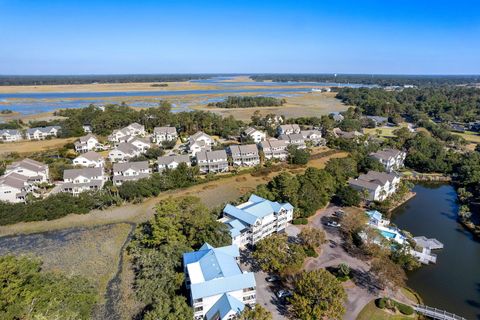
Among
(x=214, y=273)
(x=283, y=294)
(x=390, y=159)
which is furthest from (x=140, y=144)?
(x=390, y=159)

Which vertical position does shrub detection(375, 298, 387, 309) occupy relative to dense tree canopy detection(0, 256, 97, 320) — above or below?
below

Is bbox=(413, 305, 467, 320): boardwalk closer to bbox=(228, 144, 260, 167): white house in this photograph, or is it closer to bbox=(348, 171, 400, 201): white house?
bbox=(348, 171, 400, 201): white house

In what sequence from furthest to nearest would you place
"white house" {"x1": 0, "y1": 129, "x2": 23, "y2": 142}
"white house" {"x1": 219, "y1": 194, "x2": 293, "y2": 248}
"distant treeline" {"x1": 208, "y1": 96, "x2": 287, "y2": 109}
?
"distant treeline" {"x1": 208, "y1": 96, "x2": 287, "y2": 109}, "white house" {"x1": 0, "y1": 129, "x2": 23, "y2": 142}, "white house" {"x1": 219, "y1": 194, "x2": 293, "y2": 248}

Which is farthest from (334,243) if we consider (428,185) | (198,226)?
(428,185)

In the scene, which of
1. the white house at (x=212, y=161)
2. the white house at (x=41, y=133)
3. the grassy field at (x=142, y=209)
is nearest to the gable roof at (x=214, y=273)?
the grassy field at (x=142, y=209)

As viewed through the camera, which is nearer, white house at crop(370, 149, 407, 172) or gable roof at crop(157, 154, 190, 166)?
gable roof at crop(157, 154, 190, 166)

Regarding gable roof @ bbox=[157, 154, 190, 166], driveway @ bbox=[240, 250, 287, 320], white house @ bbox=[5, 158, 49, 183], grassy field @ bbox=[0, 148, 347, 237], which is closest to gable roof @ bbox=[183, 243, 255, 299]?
driveway @ bbox=[240, 250, 287, 320]
